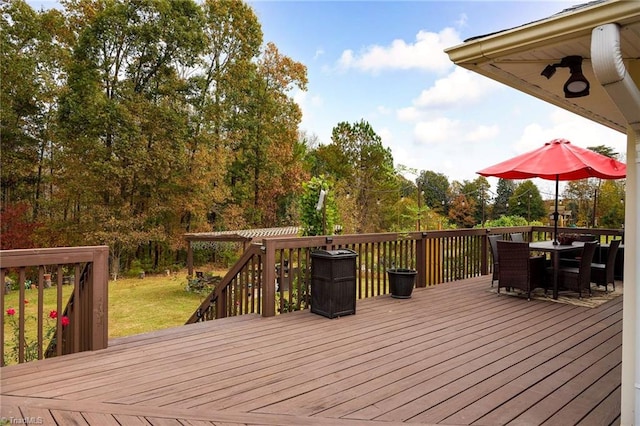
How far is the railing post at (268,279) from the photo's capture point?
163 inches

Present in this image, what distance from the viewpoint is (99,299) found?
3062 millimetres

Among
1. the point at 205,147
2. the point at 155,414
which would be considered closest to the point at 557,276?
the point at 155,414

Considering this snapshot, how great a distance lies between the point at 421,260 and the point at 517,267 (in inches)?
52.1

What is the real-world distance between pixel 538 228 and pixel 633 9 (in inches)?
261

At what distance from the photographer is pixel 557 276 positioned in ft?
16.9

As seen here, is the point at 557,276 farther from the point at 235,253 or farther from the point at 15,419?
the point at 235,253

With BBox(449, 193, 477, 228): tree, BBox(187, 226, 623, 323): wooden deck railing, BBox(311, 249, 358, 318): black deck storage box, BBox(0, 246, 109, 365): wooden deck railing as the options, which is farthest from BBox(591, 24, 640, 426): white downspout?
BBox(449, 193, 477, 228): tree

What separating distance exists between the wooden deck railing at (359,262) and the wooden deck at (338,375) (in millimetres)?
489

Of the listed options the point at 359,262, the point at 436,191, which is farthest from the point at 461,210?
the point at 359,262

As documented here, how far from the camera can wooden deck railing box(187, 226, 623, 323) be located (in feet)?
14.1

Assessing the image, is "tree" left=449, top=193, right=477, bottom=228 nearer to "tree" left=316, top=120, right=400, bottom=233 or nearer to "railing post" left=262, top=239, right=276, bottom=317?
"tree" left=316, top=120, right=400, bottom=233

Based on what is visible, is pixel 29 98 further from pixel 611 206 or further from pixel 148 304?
pixel 611 206

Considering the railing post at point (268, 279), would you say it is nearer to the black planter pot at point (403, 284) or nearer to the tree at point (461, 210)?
the black planter pot at point (403, 284)

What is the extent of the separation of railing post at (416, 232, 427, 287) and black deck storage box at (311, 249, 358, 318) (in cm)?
182
